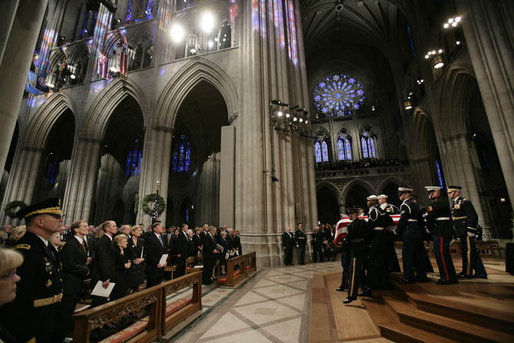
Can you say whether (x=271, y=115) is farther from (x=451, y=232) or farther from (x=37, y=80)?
(x=37, y=80)

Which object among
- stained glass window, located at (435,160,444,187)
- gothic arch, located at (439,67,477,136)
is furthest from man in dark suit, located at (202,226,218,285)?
stained glass window, located at (435,160,444,187)

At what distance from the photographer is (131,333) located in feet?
9.41

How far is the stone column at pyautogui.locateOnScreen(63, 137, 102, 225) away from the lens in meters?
13.4

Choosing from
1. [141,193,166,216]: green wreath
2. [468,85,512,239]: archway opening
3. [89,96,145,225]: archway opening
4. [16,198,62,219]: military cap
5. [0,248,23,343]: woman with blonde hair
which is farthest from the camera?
[89,96,145,225]: archway opening

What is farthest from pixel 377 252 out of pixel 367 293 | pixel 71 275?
pixel 71 275

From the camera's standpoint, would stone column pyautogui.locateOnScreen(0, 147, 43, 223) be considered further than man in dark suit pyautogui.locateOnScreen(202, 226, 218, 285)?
Yes

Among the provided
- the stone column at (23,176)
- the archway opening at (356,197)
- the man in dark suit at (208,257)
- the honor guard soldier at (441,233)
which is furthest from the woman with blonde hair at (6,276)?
the archway opening at (356,197)

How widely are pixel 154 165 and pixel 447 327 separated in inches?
492

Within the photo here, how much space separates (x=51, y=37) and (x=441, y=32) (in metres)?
26.6

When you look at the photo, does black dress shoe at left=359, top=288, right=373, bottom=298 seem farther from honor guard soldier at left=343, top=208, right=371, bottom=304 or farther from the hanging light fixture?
the hanging light fixture

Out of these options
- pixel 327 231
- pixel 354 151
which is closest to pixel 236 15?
pixel 327 231

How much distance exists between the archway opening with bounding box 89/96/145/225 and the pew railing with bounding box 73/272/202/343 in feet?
61.0

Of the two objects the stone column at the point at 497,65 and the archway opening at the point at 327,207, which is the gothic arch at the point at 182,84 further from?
the archway opening at the point at 327,207

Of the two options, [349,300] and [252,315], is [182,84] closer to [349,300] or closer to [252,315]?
[252,315]
